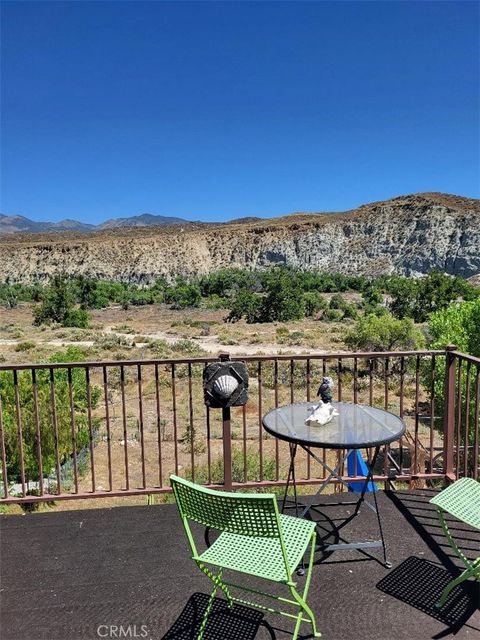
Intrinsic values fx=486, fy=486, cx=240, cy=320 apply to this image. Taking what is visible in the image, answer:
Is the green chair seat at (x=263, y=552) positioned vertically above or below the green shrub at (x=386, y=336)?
above

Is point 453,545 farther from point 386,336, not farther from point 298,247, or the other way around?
A: point 298,247

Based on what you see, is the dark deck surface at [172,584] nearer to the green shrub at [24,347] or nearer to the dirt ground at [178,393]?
the dirt ground at [178,393]

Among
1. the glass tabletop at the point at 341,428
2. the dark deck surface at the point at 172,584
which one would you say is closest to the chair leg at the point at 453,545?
the dark deck surface at the point at 172,584

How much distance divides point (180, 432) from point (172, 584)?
8.68m

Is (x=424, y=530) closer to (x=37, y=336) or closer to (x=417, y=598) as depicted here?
(x=417, y=598)

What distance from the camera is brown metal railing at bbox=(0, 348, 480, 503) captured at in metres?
3.66

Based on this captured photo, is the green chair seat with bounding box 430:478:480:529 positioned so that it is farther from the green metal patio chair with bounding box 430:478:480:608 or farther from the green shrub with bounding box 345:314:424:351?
the green shrub with bounding box 345:314:424:351

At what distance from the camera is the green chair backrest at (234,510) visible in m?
1.76

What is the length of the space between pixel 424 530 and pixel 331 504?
640 millimetres

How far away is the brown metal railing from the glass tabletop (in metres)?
0.23

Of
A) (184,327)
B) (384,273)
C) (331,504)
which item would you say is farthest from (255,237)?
(331,504)

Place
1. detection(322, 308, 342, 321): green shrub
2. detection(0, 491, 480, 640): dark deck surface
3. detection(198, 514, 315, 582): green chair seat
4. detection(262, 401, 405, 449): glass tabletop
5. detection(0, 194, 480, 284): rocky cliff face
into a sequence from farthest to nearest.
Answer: detection(0, 194, 480, 284): rocky cliff face < detection(322, 308, 342, 321): green shrub < detection(262, 401, 405, 449): glass tabletop < detection(0, 491, 480, 640): dark deck surface < detection(198, 514, 315, 582): green chair seat

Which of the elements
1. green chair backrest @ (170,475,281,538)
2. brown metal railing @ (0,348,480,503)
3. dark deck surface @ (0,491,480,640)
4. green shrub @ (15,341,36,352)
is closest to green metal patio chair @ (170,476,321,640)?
green chair backrest @ (170,475,281,538)

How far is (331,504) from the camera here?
3502 millimetres
